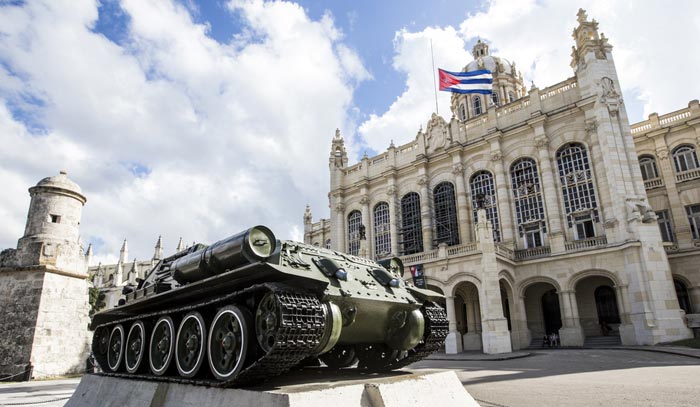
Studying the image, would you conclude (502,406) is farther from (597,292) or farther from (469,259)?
(597,292)

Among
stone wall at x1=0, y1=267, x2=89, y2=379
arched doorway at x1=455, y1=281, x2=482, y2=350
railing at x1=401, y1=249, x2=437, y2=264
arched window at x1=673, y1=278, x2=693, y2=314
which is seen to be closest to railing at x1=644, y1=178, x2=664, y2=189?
arched window at x1=673, y1=278, x2=693, y2=314

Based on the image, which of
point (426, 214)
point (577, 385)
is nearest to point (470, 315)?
point (426, 214)

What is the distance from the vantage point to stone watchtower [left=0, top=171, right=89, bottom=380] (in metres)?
13.9

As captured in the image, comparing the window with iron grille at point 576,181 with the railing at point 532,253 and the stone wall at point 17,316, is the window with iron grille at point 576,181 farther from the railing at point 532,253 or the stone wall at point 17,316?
the stone wall at point 17,316

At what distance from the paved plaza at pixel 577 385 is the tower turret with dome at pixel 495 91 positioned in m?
32.3

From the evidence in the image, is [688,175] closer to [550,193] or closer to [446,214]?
[550,193]

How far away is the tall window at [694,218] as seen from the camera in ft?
79.6

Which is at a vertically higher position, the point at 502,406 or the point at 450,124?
the point at 450,124

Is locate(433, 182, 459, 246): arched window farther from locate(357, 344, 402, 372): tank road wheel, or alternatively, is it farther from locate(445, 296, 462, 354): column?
locate(357, 344, 402, 372): tank road wheel

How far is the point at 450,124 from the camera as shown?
3153cm

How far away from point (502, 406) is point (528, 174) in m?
22.5

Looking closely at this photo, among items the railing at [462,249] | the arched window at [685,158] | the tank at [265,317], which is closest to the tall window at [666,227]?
the arched window at [685,158]

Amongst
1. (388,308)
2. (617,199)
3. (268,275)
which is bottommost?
(388,308)

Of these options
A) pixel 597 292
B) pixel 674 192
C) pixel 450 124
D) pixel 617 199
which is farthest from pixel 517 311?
pixel 450 124
